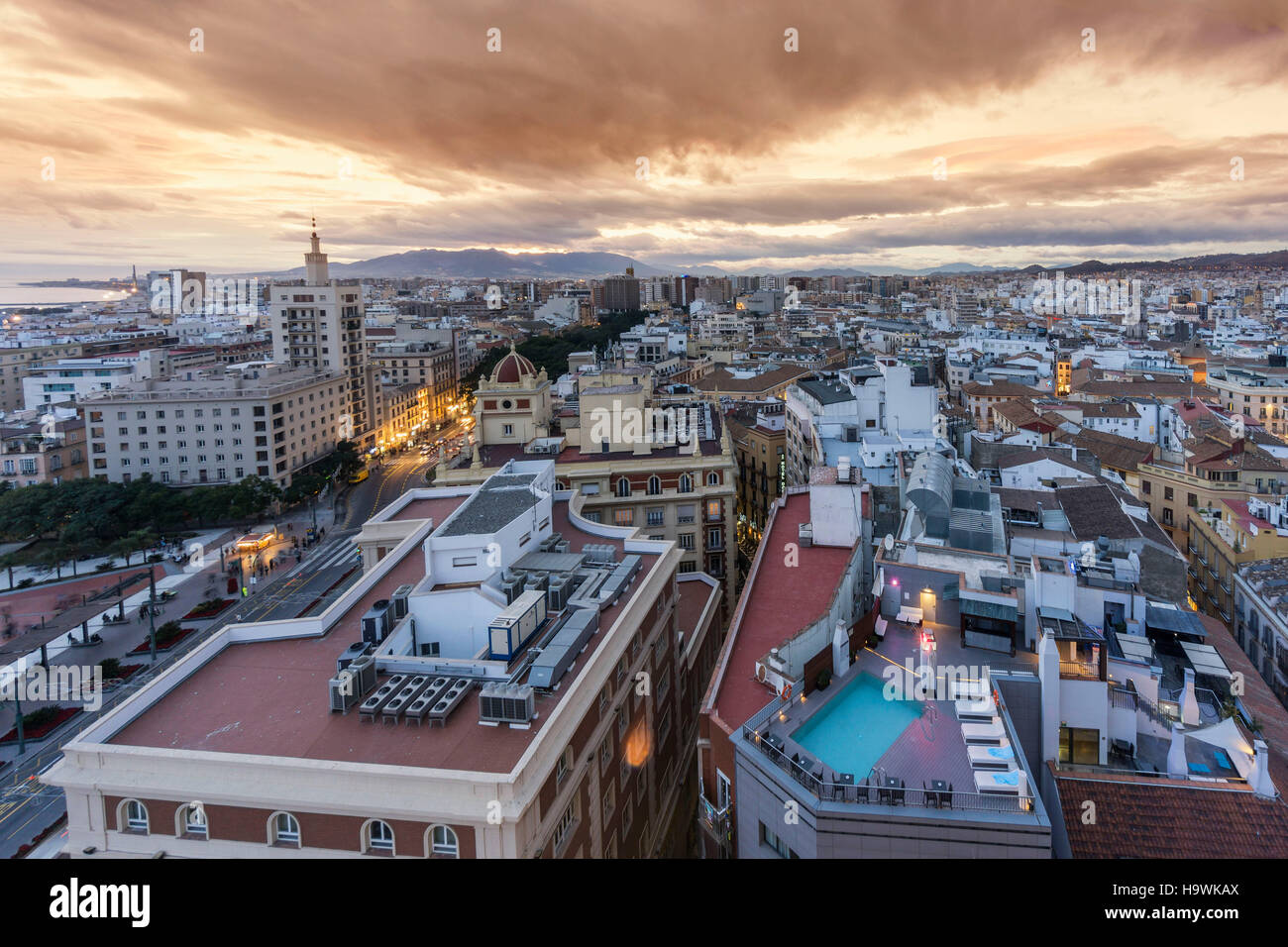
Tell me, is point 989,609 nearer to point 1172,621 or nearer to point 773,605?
point 773,605

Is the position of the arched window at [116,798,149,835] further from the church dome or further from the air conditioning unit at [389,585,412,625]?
the church dome

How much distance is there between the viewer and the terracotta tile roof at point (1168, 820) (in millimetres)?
6656

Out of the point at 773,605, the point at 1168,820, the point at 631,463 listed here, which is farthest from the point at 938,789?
the point at 631,463

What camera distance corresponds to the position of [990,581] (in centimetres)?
1018

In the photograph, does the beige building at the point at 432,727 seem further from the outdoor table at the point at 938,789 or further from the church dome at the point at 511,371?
the church dome at the point at 511,371

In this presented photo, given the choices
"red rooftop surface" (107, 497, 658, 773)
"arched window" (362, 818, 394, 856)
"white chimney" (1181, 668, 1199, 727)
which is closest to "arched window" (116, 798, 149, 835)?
"red rooftop surface" (107, 497, 658, 773)

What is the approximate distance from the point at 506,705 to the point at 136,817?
377cm

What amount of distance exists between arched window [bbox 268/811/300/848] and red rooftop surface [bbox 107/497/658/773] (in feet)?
1.87

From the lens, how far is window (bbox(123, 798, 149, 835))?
785 centimetres

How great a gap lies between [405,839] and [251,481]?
2920 cm

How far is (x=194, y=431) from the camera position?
34.0 meters

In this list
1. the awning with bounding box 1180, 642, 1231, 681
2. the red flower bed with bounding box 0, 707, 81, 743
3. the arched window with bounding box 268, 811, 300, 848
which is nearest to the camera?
the arched window with bounding box 268, 811, 300, 848
